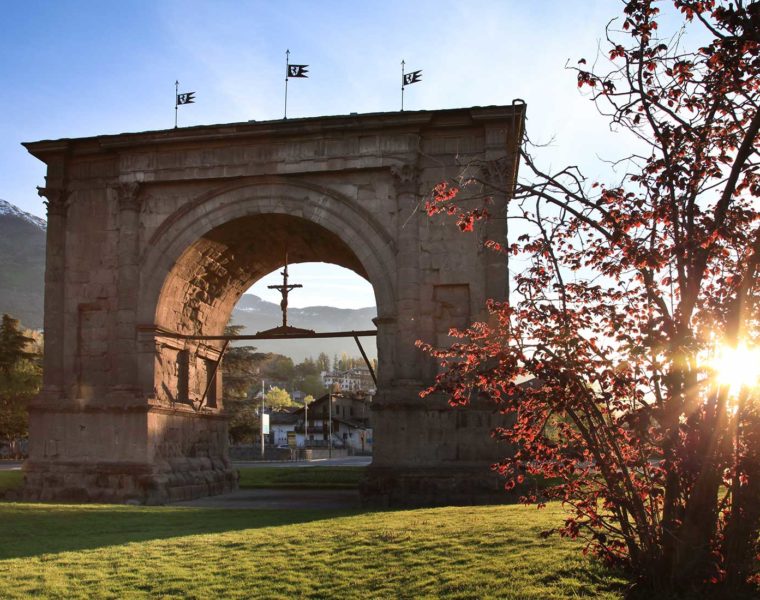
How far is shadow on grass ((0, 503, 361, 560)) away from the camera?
1106 centimetres

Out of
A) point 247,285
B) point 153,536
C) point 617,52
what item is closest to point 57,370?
point 247,285

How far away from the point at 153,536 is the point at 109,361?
23.8ft

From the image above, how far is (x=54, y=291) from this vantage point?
18438 millimetres

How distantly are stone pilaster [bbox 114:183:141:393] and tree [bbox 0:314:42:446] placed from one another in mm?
23472

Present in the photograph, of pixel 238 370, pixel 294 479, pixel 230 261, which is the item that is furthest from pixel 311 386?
pixel 230 261

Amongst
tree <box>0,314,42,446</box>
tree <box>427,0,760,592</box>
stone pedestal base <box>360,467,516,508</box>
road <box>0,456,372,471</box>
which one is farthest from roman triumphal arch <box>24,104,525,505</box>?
tree <box>0,314,42,446</box>

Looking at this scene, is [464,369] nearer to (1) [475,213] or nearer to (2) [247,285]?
(1) [475,213]

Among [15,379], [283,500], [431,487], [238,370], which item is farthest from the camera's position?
[238,370]

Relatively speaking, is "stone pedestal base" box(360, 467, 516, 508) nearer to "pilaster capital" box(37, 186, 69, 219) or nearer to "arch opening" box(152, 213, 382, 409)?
"arch opening" box(152, 213, 382, 409)

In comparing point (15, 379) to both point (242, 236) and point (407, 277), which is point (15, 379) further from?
point (407, 277)

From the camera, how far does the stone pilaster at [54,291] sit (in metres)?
18.1

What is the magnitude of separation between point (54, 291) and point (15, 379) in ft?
84.7

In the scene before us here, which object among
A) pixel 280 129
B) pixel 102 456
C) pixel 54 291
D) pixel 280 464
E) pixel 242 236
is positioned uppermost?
pixel 280 129

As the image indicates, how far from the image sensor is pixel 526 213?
702 cm
